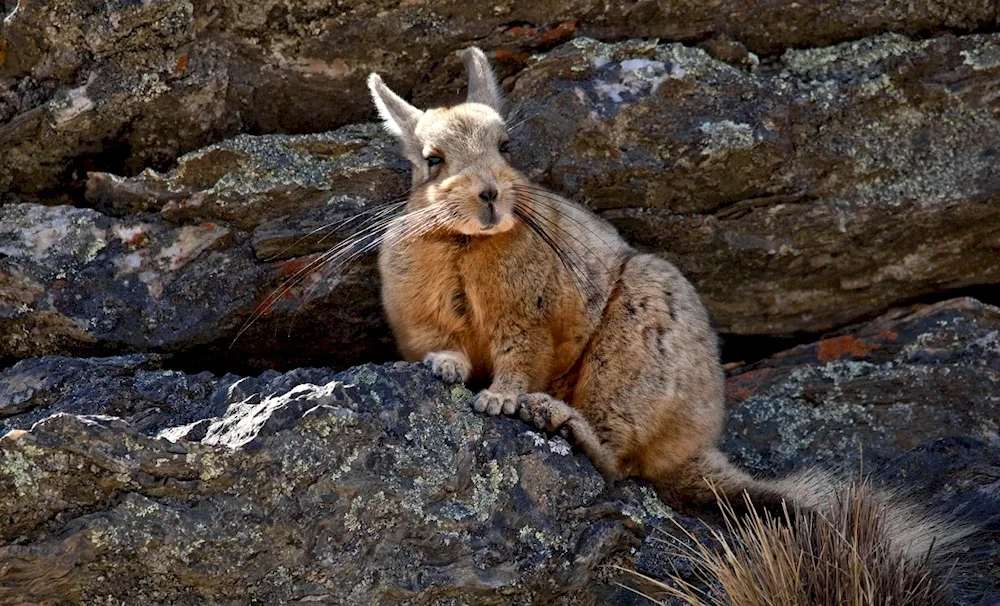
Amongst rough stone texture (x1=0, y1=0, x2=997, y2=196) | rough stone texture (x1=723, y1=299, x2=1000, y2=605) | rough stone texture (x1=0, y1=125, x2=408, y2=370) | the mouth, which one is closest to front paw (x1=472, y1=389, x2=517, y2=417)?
the mouth

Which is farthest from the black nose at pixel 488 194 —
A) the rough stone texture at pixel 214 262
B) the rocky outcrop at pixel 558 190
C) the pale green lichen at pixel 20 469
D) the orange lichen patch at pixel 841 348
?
the pale green lichen at pixel 20 469

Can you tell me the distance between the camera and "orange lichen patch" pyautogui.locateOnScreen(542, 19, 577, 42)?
25.3ft

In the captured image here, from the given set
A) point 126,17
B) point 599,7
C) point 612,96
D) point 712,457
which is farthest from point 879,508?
point 126,17

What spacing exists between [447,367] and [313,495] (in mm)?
1113

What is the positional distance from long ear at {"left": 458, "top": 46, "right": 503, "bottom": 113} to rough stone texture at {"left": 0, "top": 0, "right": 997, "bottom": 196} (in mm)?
373

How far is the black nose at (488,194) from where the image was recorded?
6453 millimetres

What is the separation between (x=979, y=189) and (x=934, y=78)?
79 cm

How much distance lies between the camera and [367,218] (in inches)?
288

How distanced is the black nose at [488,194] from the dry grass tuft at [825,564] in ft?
6.94

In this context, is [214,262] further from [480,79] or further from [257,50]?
[480,79]

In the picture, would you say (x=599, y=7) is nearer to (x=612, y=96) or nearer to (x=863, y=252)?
(x=612, y=96)

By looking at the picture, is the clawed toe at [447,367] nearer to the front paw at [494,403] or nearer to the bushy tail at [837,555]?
the front paw at [494,403]

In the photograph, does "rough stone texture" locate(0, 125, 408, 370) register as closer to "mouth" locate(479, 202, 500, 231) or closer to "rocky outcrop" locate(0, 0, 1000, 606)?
"rocky outcrop" locate(0, 0, 1000, 606)

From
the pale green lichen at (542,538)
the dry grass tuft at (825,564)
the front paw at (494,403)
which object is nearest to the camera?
the dry grass tuft at (825,564)
